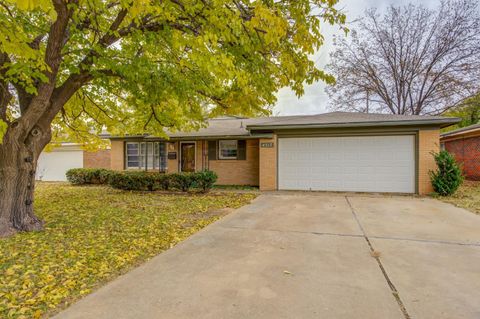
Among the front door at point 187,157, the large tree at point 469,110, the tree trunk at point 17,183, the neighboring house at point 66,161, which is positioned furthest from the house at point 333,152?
the large tree at point 469,110

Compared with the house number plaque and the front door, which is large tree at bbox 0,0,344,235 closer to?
the house number plaque

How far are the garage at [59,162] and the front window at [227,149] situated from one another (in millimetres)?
9990

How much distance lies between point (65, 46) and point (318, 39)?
527 cm

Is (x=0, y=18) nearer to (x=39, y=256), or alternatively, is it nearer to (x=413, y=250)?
(x=39, y=256)

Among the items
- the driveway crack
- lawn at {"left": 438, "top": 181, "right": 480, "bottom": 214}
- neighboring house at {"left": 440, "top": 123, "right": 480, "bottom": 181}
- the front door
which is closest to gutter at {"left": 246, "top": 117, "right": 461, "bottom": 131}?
lawn at {"left": 438, "top": 181, "right": 480, "bottom": 214}

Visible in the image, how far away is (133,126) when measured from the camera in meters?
10.1

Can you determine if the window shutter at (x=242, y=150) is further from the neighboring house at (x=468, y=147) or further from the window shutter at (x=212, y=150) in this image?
the neighboring house at (x=468, y=147)

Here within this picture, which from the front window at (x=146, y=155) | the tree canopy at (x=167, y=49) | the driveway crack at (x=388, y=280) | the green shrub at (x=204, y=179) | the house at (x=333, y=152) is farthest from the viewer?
the front window at (x=146, y=155)

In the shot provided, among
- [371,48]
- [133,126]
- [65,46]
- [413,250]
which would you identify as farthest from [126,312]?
[371,48]

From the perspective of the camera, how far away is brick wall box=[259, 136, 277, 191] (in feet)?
36.9

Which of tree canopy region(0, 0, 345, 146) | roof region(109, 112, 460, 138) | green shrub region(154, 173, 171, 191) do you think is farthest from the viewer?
green shrub region(154, 173, 171, 191)

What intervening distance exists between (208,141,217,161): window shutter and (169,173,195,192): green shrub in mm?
3078

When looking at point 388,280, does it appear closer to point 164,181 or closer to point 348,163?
point 348,163

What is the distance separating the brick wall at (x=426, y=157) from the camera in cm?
970
